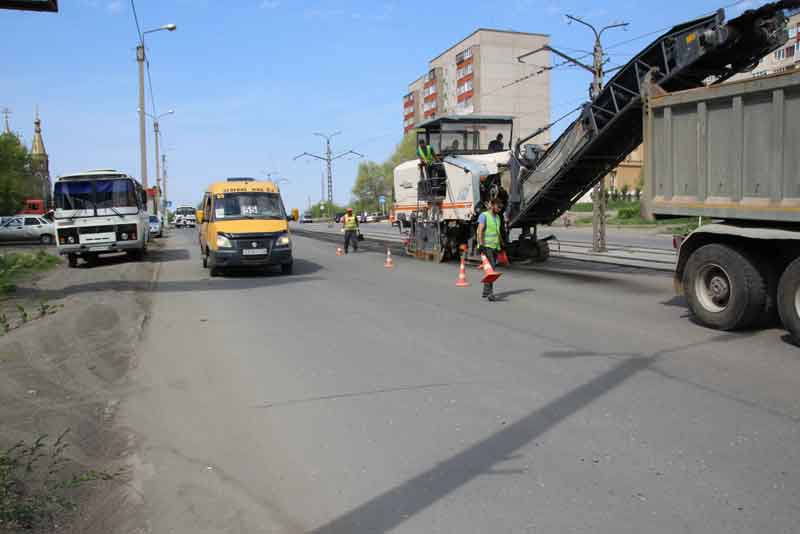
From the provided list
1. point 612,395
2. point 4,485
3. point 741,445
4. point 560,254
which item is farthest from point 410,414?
point 560,254

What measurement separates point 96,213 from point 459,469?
57.1ft

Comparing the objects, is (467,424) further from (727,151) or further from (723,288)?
(727,151)

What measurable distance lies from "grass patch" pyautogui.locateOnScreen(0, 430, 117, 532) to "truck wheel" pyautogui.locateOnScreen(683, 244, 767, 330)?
672cm

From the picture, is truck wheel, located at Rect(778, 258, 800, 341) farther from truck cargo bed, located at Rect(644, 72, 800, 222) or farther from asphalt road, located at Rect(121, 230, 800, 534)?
truck cargo bed, located at Rect(644, 72, 800, 222)

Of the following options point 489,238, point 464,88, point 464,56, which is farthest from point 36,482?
point 464,56

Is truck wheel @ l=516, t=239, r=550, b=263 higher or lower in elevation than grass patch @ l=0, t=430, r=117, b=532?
higher

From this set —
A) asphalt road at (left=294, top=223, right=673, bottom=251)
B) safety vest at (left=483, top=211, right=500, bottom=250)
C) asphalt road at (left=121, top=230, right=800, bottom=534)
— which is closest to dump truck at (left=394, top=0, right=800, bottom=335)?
asphalt road at (left=121, top=230, right=800, bottom=534)

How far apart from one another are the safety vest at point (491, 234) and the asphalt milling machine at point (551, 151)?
272cm

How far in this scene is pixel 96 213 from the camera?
18812mm

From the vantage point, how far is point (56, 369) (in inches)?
260

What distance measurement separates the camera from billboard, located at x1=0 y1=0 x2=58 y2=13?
8.95 m

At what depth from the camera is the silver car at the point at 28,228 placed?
37750 mm

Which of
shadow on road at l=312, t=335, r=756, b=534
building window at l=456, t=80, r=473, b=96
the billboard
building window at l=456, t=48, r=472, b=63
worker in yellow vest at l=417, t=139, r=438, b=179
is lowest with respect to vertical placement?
shadow on road at l=312, t=335, r=756, b=534

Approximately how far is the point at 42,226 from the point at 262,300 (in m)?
32.1
